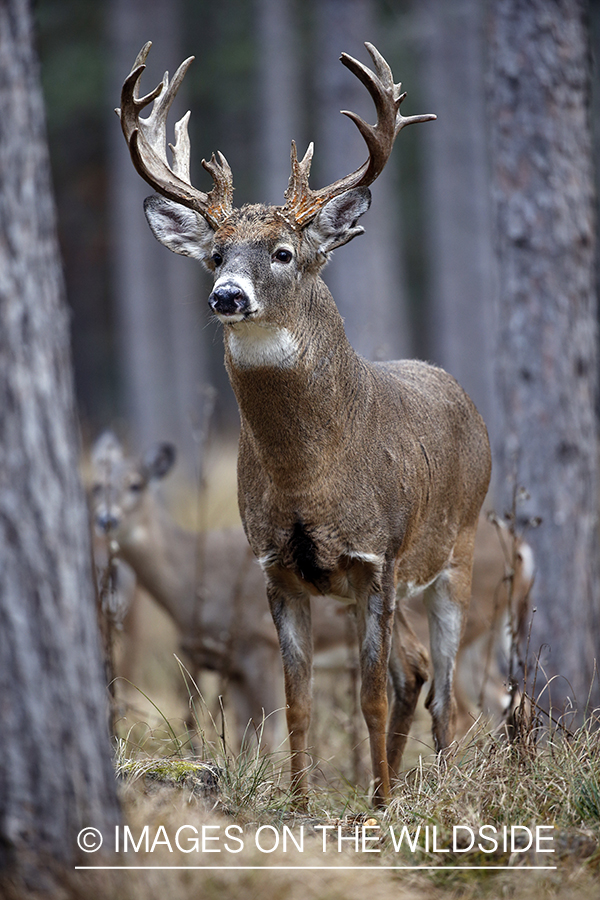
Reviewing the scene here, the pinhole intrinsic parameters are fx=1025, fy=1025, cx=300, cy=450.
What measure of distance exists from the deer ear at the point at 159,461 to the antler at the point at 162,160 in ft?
14.8

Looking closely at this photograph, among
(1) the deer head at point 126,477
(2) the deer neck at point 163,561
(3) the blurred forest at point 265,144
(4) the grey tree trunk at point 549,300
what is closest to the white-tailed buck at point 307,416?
(4) the grey tree trunk at point 549,300

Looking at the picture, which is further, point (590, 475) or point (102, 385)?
point (102, 385)

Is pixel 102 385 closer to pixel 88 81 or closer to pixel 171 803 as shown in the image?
pixel 88 81

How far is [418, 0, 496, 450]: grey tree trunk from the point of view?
1794 cm

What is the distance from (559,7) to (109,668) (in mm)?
4623

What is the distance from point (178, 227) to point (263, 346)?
2.85 ft

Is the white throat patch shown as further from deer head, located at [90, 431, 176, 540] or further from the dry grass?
deer head, located at [90, 431, 176, 540]

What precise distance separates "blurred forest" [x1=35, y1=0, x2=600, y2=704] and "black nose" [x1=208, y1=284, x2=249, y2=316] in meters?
6.83

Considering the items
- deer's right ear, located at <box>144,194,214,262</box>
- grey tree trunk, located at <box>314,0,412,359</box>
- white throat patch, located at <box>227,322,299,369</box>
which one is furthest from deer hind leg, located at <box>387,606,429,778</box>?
grey tree trunk, located at <box>314,0,412,359</box>

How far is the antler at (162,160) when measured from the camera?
176 inches

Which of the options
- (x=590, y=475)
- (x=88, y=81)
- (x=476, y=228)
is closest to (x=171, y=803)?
(x=590, y=475)

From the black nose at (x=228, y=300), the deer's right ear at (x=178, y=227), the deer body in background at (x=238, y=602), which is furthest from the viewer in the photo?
the deer body in background at (x=238, y=602)

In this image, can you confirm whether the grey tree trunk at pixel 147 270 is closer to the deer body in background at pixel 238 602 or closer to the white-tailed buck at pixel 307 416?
the deer body in background at pixel 238 602

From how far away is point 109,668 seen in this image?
17.2 ft
